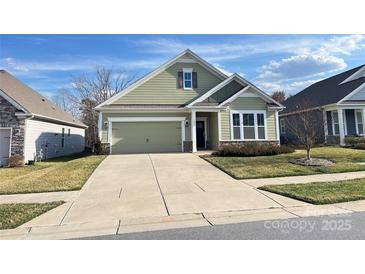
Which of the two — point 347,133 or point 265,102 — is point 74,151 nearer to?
point 265,102

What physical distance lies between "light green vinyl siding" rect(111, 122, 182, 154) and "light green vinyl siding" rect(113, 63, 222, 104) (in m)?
1.65

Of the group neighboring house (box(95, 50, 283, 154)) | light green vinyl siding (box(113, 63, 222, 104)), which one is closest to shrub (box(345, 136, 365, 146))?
neighboring house (box(95, 50, 283, 154))

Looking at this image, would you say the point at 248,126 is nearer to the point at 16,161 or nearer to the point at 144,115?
the point at 144,115

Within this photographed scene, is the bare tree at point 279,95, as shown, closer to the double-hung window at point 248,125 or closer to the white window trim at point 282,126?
the white window trim at point 282,126

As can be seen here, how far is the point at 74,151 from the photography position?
26.3m

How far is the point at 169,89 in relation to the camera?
18594 mm

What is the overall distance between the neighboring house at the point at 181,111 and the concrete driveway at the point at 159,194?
6072mm

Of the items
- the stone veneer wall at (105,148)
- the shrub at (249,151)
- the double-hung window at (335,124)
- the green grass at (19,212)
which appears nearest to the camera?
the green grass at (19,212)

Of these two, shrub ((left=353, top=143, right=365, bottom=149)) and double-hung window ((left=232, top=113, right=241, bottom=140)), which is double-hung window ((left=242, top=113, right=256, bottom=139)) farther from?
shrub ((left=353, top=143, right=365, bottom=149))

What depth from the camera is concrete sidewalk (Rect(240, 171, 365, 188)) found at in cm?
871

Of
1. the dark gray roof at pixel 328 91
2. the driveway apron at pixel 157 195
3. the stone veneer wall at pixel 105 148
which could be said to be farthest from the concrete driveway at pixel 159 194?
the dark gray roof at pixel 328 91

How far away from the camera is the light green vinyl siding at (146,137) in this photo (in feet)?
57.5

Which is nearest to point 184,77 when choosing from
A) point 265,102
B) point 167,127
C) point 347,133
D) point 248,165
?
point 167,127

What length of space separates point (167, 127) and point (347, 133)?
1494 centimetres
